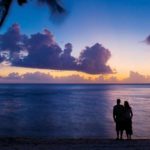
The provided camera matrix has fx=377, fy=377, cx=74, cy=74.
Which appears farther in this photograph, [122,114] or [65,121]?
[65,121]

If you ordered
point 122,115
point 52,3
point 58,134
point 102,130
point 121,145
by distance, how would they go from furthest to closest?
point 102,130
point 58,134
point 122,115
point 52,3
point 121,145

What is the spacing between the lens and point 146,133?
33750 millimetres

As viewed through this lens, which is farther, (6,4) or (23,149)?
(6,4)

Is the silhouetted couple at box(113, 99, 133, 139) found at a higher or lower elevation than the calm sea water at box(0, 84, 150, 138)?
higher

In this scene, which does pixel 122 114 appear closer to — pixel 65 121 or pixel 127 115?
pixel 127 115

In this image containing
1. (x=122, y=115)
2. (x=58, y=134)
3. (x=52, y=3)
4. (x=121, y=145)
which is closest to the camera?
(x=121, y=145)

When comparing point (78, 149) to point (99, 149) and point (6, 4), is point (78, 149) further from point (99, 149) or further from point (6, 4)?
point (6, 4)

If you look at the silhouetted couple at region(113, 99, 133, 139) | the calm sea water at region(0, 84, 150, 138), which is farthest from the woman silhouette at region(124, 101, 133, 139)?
the calm sea water at region(0, 84, 150, 138)

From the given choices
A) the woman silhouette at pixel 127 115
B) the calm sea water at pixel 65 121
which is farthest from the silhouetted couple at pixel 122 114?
the calm sea water at pixel 65 121

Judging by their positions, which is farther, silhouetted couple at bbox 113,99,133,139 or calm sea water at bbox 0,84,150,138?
calm sea water at bbox 0,84,150,138

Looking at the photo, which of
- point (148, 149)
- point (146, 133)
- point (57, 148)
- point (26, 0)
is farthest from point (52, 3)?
point (146, 133)

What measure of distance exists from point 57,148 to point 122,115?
4.45 m

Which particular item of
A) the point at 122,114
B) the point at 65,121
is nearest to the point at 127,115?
the point at 122,114

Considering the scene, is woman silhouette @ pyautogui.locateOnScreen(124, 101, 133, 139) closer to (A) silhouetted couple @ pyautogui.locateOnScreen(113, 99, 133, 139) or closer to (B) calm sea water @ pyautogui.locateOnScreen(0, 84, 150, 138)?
(A) silhouetted couple @ pyautogui.locateOnScreen(113, 99, 133, 139)
